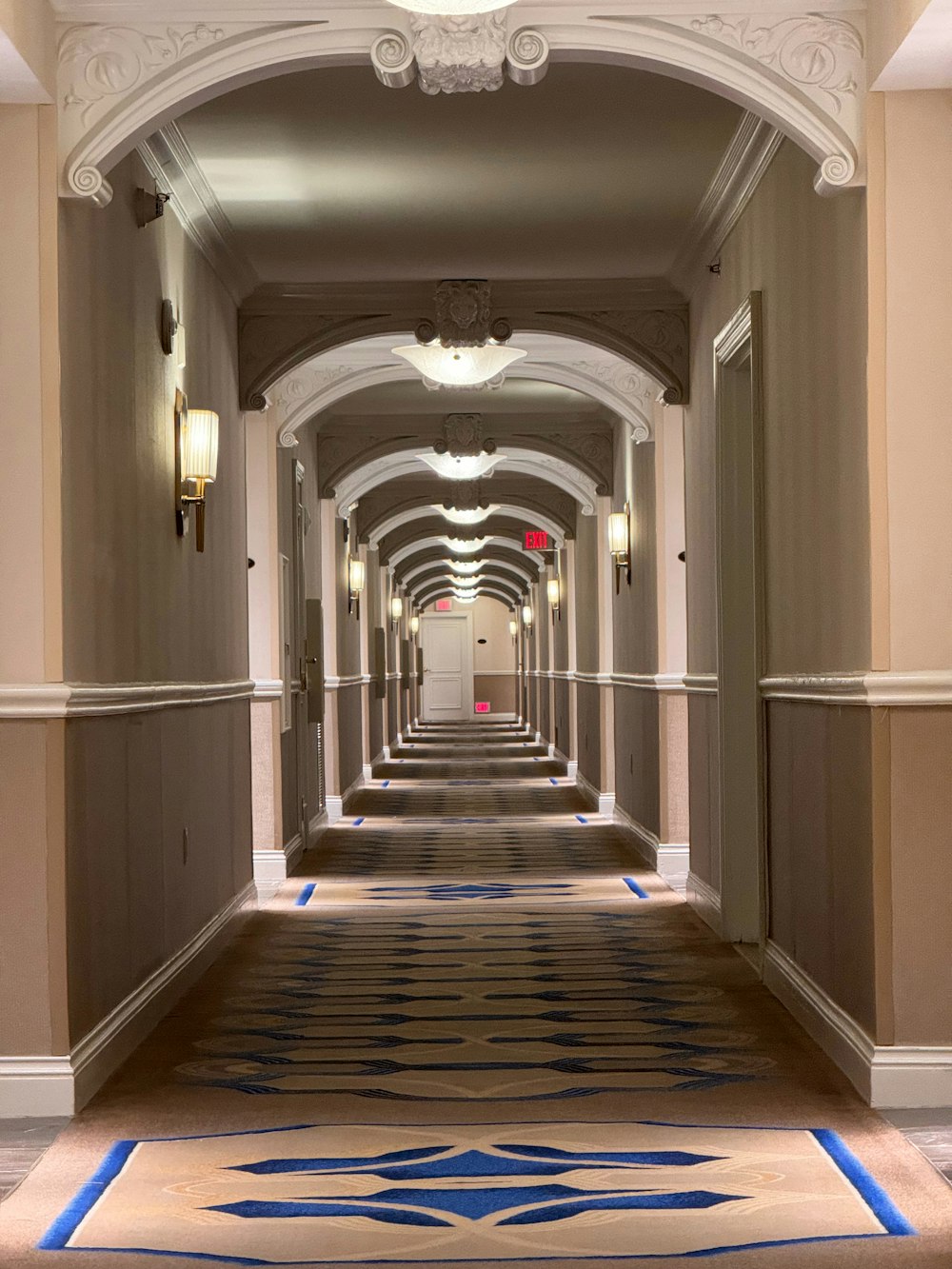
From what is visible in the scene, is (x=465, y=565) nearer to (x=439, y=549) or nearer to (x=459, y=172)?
(x=439, y=549)

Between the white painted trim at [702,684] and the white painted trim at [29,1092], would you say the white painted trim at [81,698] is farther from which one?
the white painted trim at [702,684]

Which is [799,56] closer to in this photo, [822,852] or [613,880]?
[822,852]

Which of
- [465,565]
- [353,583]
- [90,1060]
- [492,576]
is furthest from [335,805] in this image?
[492,576]

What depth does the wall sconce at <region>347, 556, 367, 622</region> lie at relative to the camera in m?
16.3

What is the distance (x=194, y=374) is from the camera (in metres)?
7.15

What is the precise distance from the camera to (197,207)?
6.94 meters

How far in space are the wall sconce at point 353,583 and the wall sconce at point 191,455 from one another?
9.40m

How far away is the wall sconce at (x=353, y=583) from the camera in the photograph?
16.3m

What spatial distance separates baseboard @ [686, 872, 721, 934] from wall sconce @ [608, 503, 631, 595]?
3.44 m

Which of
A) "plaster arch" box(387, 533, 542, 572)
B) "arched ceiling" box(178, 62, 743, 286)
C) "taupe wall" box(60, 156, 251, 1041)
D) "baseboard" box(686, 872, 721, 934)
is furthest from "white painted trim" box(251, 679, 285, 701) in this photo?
"plaster arch" box(387, 533, 542, 572)

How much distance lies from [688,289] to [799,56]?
398 centimetres

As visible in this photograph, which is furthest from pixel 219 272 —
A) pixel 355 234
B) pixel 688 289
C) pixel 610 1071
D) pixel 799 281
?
pixel 610 1071

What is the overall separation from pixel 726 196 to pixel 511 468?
955 centimetres

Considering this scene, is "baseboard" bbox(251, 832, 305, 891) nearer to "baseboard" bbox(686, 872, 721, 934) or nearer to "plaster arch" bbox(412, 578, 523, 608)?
"baseboard" bbox(686, 872, 721, 934)
